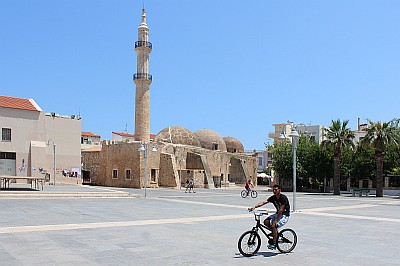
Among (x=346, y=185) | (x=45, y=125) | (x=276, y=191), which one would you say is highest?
(x=45, y=125)

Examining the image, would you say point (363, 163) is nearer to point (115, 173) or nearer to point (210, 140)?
point (210, 140)

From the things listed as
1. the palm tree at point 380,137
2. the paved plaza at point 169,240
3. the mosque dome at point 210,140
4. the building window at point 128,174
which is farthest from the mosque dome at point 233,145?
the paved plaza at point 169,240

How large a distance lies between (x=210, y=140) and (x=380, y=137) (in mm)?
27119

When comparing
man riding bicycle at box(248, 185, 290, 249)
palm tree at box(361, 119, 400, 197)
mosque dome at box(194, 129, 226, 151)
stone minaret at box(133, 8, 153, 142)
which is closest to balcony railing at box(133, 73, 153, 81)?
stone minaret at box(133, 8, 153, 142)

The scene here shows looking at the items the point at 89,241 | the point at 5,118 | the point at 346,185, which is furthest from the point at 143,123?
the point at 89,241

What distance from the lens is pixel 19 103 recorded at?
126 ft

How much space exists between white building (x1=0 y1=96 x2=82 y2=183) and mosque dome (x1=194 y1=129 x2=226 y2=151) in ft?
68.2

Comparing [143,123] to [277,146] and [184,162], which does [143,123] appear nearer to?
[184,162]

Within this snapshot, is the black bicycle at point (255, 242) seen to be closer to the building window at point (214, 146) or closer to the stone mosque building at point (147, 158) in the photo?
the stone mosque building at point (147, 158)

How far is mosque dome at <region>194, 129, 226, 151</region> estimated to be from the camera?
59.1 metres

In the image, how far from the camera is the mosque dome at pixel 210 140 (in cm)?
5909

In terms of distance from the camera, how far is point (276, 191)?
28.6 feet

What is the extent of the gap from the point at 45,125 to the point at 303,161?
26.4m

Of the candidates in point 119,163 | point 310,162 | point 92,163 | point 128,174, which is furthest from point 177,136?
point 310,162
